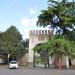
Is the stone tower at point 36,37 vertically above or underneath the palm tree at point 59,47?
above

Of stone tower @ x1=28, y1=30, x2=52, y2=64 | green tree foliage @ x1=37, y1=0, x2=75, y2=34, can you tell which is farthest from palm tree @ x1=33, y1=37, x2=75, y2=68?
stone tower @ x1=28, y1=30, x2=52, y2=64

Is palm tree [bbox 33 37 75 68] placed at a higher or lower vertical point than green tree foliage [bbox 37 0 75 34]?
lower

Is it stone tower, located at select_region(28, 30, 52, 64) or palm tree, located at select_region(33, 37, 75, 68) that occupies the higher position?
stone tower, located at select_region(28, 30, 52, 64)

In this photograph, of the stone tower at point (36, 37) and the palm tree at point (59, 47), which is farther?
the stone tower at point (36, 37)

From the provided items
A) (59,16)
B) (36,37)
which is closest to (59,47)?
(59,16)

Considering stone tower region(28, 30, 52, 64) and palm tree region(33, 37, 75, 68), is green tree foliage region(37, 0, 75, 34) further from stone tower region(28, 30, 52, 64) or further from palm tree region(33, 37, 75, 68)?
stone tower region(28, 30, 52, 64)

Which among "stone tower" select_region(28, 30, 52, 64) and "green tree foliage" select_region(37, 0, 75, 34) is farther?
"stone tower" select_region(28, 30, 52, 64)

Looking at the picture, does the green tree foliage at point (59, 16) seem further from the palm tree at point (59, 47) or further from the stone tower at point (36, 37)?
the stone tower at point (36, 37)

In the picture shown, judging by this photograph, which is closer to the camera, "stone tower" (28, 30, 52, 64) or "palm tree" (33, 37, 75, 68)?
"palm tree" (33, 37, 75, 68)

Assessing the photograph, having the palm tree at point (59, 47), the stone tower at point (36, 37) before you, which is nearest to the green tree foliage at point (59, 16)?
the palm tree at point (59, 47)

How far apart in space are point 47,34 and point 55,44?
49.8ft

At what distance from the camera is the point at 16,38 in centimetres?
8875

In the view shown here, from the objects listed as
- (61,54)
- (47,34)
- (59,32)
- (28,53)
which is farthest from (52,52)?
(28,53)

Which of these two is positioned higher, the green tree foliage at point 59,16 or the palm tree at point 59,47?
the green tree foliage at point 59,16
